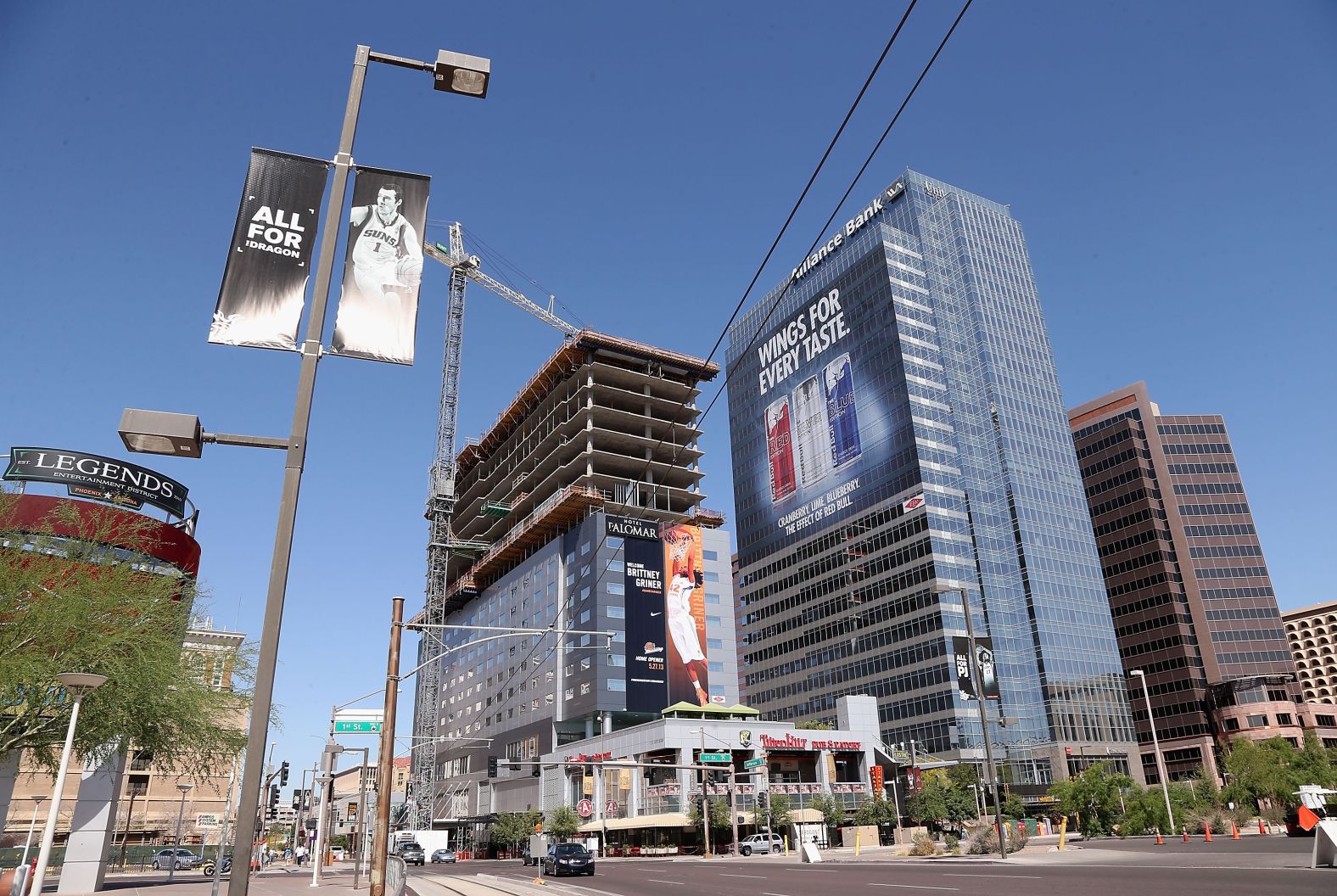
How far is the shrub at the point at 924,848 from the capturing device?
156 feet

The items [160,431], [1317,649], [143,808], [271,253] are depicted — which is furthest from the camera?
[1317,649]

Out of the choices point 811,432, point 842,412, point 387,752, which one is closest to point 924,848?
point 387,752

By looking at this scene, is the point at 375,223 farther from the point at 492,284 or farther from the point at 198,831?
the point at 492,284

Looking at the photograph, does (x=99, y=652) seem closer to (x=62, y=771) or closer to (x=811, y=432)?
(x=62, y=771)

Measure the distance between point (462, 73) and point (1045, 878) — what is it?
24952mm

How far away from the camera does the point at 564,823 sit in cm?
9094

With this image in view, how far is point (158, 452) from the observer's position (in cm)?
1009

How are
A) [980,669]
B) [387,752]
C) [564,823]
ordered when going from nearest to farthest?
[387,752] → [980,669] → [564,823]

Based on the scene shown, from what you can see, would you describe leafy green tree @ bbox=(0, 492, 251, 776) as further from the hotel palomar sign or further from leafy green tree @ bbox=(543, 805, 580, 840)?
leafy green tree @ bbox=(543, 805, 580, 840)

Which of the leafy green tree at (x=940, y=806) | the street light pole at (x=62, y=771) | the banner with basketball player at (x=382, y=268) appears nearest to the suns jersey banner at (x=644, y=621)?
the leafy green tree at (x=940, y=806)

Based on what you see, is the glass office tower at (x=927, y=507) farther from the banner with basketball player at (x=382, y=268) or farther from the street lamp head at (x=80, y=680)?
the banner with basketball player at (x=382, y=268)

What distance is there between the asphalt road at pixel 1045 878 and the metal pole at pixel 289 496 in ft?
56.5

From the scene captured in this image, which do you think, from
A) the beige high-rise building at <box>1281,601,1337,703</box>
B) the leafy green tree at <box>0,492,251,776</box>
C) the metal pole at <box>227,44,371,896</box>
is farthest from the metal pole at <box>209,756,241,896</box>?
the beige high-rise building at <box>1281,601,1337,703</box>

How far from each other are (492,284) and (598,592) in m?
78.9
